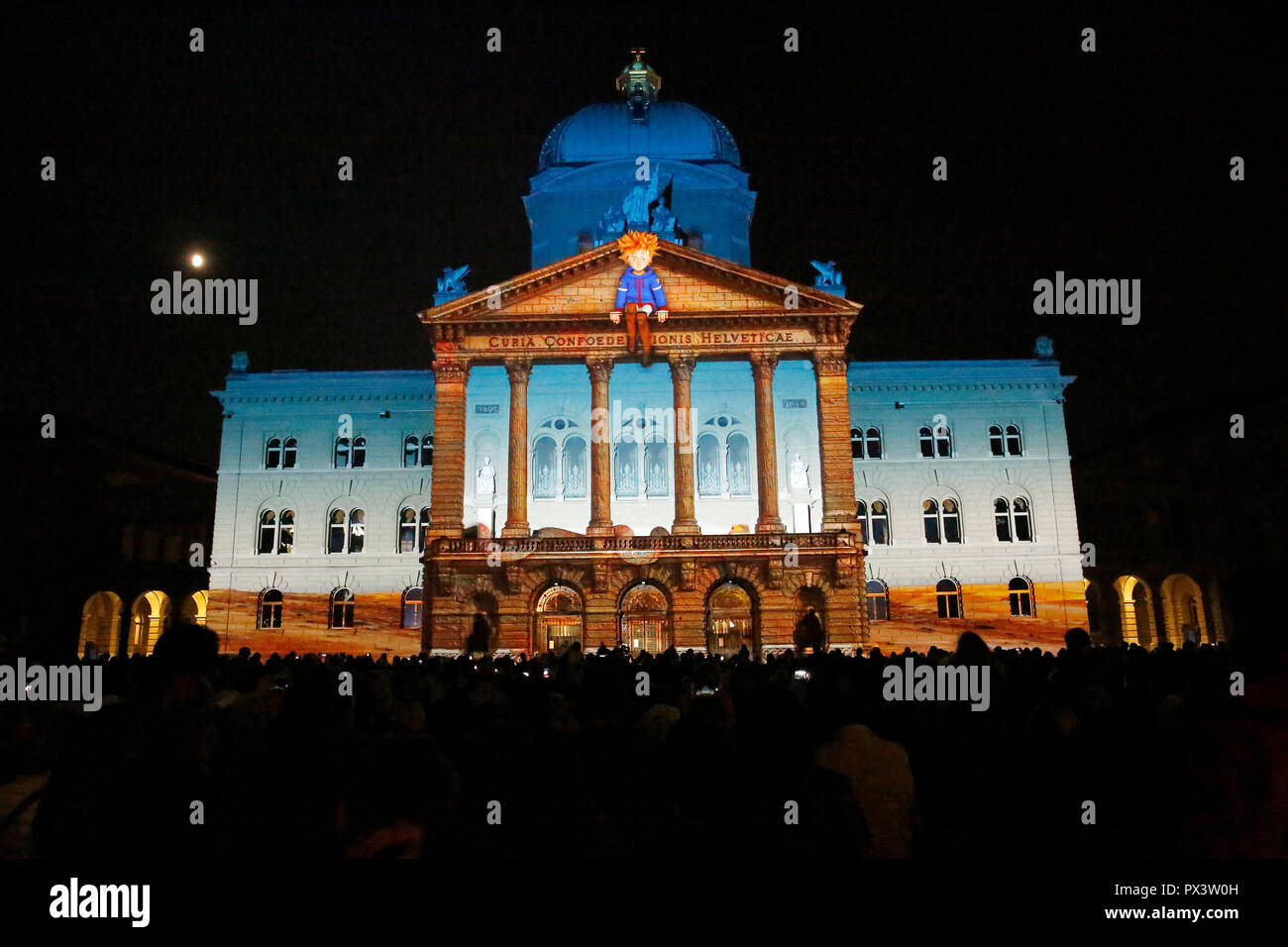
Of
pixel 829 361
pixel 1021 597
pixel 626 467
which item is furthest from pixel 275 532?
pixel 1021 597

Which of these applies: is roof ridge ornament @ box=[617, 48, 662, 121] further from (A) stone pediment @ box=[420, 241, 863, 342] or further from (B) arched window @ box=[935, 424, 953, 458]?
(B) arched window @ box=[935, 424, 953, 458]

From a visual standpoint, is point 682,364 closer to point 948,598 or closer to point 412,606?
point 948,598

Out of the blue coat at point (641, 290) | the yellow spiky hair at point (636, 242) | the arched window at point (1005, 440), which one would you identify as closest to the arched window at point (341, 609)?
the blue coat at point (641, 290)

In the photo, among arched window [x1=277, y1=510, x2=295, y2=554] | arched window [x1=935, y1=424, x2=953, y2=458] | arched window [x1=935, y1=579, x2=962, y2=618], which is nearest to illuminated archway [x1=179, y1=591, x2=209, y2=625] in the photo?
arched window [x1=277, y1=510, x2=295, y2=554]

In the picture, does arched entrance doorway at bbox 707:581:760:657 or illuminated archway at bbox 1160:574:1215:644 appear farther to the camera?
illuminated archway at bbox 1160:574:1215:644

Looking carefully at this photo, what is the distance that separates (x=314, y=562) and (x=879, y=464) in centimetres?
2732

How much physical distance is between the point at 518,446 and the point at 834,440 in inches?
519

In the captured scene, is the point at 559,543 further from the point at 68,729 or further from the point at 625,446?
the point at 68,729

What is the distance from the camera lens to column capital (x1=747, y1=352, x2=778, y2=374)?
3812 centimetres

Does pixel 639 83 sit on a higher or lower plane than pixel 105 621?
higher

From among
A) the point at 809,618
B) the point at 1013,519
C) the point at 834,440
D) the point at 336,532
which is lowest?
the point at 809,618

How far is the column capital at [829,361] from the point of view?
125ft

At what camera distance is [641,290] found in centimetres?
3762

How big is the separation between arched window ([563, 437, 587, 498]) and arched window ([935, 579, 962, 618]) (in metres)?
17.1
